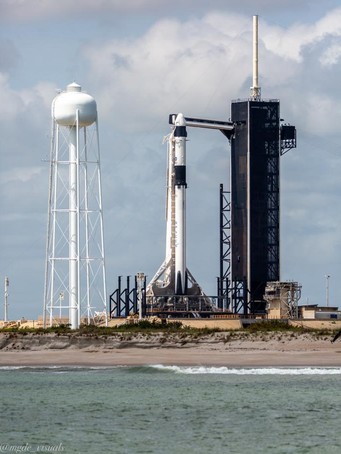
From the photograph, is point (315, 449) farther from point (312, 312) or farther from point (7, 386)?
point (312, 312)

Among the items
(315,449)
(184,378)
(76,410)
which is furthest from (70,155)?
(315,449)

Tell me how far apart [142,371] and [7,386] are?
40.8 ft

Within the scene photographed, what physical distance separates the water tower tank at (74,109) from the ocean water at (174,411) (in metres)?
29.0

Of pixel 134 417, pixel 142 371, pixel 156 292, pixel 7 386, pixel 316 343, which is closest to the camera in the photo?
pixel 134 417

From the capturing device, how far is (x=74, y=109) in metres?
106

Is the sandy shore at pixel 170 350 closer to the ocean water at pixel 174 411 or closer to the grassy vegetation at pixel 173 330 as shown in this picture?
the grassy vegetation at pixel 173 330

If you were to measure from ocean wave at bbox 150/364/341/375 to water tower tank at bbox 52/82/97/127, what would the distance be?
2731 cm

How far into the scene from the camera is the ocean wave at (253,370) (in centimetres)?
7919

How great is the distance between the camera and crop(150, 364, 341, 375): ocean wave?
260 feet

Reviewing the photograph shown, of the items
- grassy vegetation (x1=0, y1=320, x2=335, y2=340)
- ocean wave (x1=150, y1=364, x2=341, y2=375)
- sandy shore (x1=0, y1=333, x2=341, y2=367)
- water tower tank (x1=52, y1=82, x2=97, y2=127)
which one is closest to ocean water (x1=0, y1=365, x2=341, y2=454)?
ocean wave (x1=150, y1=364, x2=341, y2=375)

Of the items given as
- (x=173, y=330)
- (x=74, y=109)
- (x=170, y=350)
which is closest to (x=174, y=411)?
(x=170, y=350)

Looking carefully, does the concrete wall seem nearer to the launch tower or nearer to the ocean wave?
the launch tower

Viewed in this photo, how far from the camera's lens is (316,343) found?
93.1 metres

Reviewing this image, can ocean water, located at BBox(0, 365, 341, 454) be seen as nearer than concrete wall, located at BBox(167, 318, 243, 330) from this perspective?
Yes
